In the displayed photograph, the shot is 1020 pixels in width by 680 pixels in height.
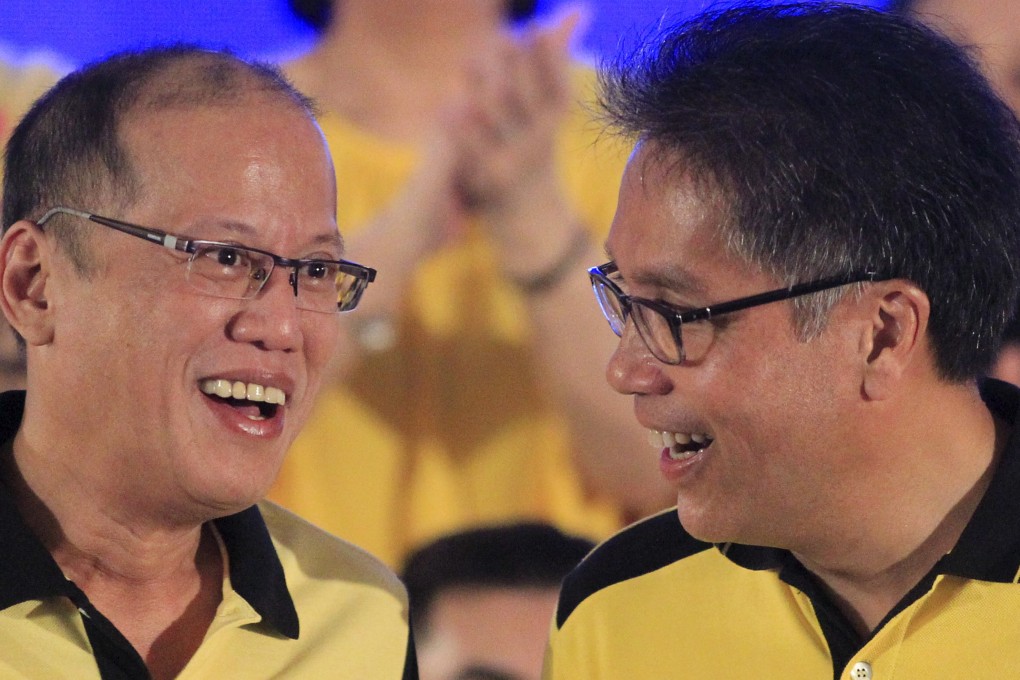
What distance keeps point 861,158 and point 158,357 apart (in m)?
0.96

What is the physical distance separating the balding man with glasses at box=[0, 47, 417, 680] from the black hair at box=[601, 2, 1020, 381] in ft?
1.86

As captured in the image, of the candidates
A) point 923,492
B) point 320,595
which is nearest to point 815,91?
point 923,492

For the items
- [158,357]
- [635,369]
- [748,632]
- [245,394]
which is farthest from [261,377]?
[748,632]

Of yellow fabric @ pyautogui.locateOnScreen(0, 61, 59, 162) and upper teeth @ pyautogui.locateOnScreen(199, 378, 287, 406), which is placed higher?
yellow fabric @ pyautogui.locateOnScreen(0, 61, 59, 162)

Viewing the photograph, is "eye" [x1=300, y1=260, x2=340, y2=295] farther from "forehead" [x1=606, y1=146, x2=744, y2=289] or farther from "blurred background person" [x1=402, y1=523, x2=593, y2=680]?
"blurred background person" [x1=402, y1=523, x2=593, y2=680]

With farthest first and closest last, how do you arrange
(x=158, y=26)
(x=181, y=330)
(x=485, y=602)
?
1. (x=158, y=26)
2. (x=485, y=602)
3. (x=181, y=330)

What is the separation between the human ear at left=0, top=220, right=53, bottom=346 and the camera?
1.70m

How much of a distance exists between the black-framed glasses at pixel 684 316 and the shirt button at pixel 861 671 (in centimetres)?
44

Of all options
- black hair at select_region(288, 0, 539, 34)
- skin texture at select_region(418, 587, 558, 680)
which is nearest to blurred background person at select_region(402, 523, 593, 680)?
skin texture at select_region(418, 587, 558, 680)

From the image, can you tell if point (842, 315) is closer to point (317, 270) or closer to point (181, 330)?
point (317, 270)

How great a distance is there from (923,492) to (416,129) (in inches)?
70.0

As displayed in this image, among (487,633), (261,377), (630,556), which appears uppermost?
(261,377)

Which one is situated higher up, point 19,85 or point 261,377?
point 19,85

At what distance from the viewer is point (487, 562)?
2838 mm
